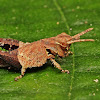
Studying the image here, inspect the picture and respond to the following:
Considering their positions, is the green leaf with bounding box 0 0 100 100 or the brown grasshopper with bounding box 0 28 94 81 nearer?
the green leaf with bounding box 0 0 100 100

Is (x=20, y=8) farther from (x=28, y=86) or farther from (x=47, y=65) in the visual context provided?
(x=28, y=86)

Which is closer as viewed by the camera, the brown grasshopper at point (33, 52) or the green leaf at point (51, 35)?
the green leaf at point (51, 35)

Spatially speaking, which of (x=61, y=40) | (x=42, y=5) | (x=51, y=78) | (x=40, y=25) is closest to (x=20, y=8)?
(x=42, y=5)

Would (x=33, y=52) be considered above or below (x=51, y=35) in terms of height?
below
